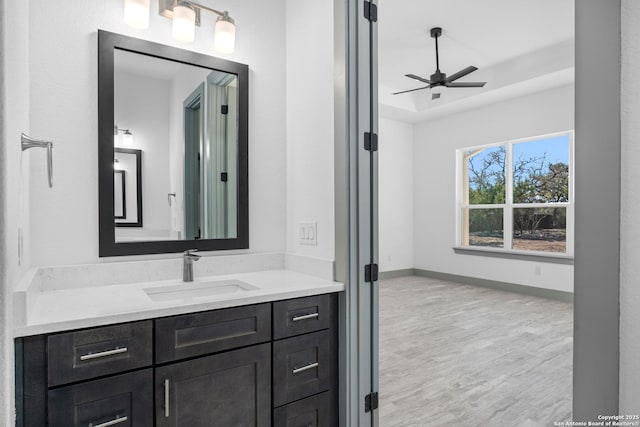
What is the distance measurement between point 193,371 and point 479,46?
433 centimetres

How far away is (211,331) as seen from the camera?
4.53 feet

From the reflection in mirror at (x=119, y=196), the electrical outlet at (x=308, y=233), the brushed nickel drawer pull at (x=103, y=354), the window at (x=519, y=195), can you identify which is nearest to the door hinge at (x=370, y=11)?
the electrical outlet at (x=308, y=233)

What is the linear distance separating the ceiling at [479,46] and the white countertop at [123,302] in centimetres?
277

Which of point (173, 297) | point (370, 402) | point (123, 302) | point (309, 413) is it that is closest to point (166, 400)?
point (123, 302)

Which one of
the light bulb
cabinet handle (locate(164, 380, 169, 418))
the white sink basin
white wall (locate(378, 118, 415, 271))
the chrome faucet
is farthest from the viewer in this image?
white wall (locate(378, 118, 415, 271))

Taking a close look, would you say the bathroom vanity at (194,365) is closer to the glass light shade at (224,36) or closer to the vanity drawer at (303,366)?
the vanity drawer at (303,366)

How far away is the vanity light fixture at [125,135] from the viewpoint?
173 centimetres

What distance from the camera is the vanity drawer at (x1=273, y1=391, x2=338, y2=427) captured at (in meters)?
1.53

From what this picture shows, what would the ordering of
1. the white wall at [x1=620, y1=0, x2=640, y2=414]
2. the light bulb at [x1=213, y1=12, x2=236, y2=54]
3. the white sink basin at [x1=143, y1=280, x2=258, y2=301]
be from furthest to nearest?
the light bulb at [x1=213, y1=12, x2=236, y2=54] < the white sink basin at [x1=143, y1=280, x2=258, y2=301] < the white wall at [x1=620, y1=0, x2=640, y2=414]

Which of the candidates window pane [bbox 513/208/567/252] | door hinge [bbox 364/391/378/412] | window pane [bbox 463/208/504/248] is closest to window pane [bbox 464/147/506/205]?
window pane [bbox 463/208/504/248]

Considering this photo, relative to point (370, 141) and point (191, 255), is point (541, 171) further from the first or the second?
point (191, 255)

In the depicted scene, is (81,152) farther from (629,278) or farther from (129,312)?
(629,278)

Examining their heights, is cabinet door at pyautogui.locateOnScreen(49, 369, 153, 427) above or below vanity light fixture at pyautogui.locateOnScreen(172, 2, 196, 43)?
below

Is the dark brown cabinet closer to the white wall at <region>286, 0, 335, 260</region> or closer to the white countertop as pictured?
the white countertop
